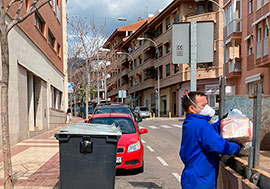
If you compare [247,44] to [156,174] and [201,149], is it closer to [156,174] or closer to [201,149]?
[156,174]

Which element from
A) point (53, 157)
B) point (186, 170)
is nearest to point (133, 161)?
point (53, 157)

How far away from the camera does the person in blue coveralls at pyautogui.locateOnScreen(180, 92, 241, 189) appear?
9.52ft

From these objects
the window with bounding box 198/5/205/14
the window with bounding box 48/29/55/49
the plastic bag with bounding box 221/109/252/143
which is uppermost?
the window with bounding box 198/5/205/14

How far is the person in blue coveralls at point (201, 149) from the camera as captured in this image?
2.90 m

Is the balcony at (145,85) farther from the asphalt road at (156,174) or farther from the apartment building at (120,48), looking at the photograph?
the asphalt road at (156,174)

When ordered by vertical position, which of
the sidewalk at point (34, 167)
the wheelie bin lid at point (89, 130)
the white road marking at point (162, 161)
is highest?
the wheelie bin lid at point (89, 130)

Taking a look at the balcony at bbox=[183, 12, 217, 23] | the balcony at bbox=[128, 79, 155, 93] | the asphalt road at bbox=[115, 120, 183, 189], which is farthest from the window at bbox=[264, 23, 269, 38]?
the balcony at bbox=[128, 79, 155, 93]

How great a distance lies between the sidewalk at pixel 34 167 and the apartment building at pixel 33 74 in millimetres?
1743

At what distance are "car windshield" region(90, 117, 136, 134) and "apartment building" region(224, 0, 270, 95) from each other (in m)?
15.3

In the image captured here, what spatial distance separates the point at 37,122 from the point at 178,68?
2329 centimetres

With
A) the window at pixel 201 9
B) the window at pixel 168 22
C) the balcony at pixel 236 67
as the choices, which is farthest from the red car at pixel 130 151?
the window at pixel 168 22

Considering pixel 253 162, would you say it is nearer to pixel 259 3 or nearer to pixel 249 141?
pixel 249 141

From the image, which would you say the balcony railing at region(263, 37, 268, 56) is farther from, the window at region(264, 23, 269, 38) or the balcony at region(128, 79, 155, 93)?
the balcony at region(128, 79, 155, 93)

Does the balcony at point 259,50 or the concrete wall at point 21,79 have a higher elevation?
the balcony at point 259,50
